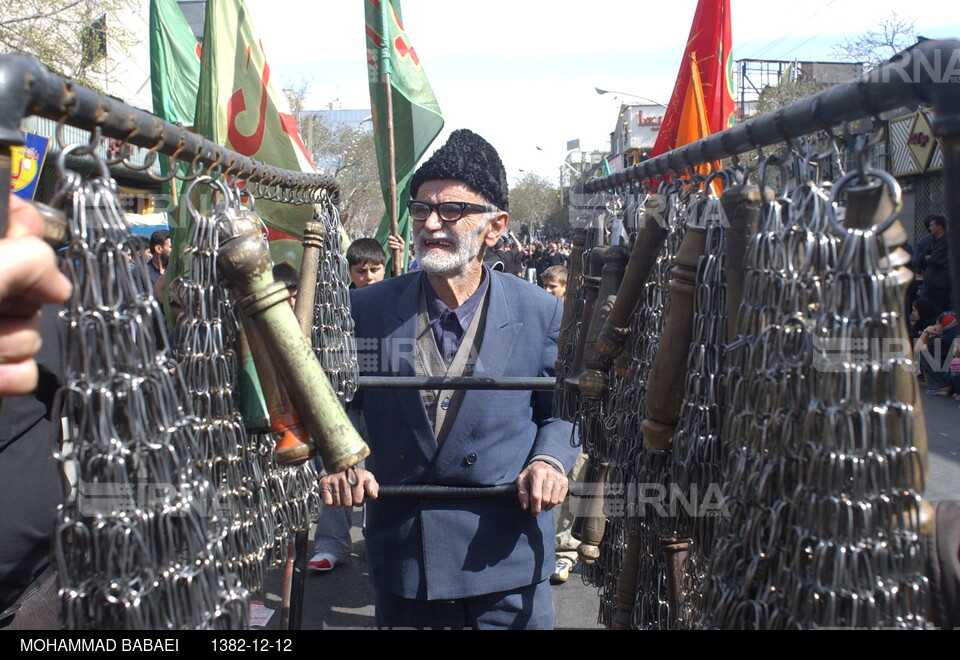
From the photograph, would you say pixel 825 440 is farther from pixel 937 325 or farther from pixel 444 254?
pixel 937 325

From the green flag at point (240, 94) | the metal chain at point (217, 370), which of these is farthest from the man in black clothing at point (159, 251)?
the metal chain at point (217, 370)

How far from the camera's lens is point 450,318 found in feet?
8.95

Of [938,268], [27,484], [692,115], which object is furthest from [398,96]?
[938,268]

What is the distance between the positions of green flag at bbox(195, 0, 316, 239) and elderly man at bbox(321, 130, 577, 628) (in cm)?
131

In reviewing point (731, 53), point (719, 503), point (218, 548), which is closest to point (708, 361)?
point (719, 503)

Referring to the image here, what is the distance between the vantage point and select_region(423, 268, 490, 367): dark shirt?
2.71 m

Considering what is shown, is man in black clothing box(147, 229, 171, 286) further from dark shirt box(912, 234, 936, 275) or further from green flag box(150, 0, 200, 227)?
dark shirt box(912, 234, 936, 275)

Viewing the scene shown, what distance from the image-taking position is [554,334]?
9.15 feet

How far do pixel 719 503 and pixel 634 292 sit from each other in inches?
22.8

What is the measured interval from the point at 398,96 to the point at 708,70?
1894 millimetres

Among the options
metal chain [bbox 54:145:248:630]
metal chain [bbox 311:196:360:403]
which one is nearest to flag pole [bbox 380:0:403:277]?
metal chain [bbox 311:196:360:403]

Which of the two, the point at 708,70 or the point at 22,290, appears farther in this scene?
the point at 708,70

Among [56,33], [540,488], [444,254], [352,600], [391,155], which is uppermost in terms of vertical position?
[56,33]
